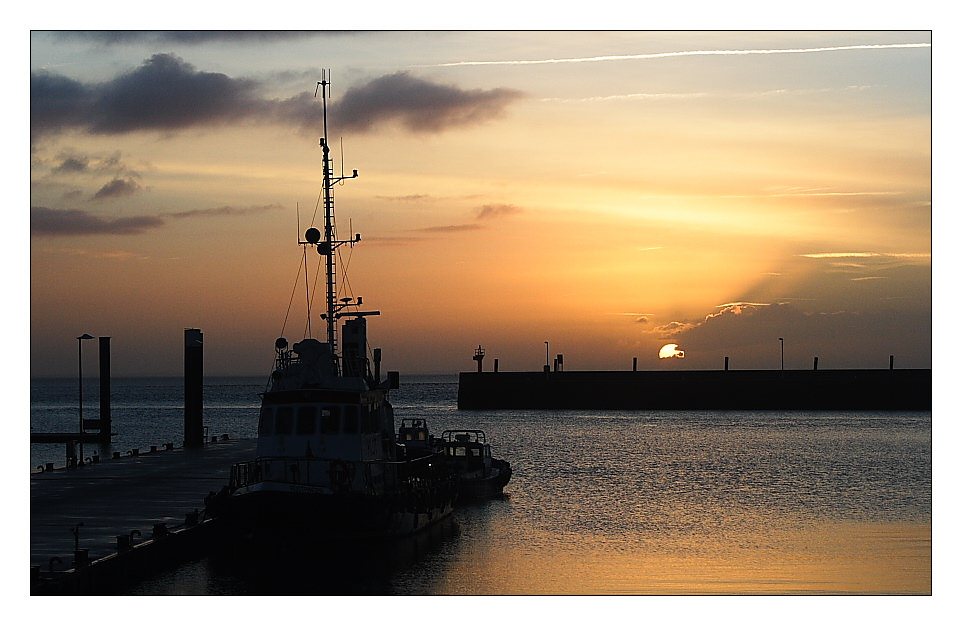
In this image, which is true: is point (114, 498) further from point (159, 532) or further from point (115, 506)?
point (159, 532)

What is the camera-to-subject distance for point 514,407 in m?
146

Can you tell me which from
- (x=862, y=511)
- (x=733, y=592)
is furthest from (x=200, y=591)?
(x=862, y=511)

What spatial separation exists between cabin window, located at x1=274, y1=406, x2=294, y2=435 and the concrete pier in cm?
344

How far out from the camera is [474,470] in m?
49.7

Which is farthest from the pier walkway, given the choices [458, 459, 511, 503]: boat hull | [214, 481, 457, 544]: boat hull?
[458, 459, 511, 503]: boat hull

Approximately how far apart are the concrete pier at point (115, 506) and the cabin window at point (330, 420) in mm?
4372

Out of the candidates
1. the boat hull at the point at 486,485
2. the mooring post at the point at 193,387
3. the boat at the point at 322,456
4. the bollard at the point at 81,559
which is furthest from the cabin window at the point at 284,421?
the mooring post at the point at 193,387

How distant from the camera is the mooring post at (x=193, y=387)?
65.9m

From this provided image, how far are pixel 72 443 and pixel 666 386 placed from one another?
331 ft

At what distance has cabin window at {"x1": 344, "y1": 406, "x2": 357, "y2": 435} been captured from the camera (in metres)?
31.1

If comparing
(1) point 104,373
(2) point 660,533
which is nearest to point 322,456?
(2) point 660,533

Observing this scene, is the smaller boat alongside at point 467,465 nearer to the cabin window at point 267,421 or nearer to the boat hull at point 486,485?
the boat hull at point 486,485

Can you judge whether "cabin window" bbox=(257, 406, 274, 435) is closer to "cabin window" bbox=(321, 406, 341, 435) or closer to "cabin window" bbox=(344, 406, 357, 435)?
"cabin window" bbox=(321, 406, 341, 435)

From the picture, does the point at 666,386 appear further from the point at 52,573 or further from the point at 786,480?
the point at 52,573
